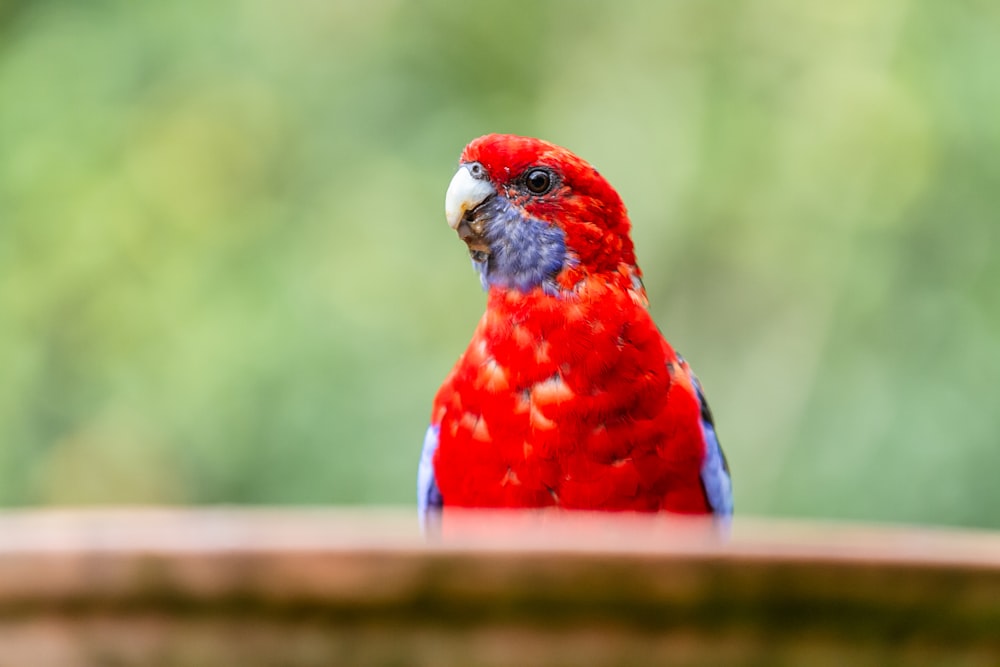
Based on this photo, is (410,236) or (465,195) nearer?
(465,195)

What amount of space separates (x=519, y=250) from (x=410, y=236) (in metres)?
2.70

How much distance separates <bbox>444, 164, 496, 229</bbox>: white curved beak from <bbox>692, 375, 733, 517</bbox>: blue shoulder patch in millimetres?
499

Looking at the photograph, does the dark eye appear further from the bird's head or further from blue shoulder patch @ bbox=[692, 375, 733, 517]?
blue shoulder patch @ bbox=[692, 375, 733, 517]

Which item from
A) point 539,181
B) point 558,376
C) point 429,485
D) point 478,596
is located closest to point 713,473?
point 558,376

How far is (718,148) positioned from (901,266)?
89 centimetres

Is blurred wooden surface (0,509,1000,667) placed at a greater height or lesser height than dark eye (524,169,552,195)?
lesser

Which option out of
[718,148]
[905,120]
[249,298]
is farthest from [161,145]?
[905,120]

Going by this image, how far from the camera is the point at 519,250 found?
Answer: 198cm

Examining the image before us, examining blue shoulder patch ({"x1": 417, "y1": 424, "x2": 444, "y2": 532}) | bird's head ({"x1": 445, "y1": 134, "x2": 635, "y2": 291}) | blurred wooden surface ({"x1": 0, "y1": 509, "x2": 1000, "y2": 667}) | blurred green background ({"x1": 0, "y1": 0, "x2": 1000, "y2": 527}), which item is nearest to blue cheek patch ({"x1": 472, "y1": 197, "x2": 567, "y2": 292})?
bird's head ({"x1": 445, "y1": 134, "x2": 635, "y2": 291})

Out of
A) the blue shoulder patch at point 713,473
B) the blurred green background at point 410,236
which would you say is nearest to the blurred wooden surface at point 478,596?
the blue shoulder patch at point 713,473

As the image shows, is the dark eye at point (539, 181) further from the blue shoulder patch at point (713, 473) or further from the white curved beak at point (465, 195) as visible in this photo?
the blue shoulder patch at point (713, 473)

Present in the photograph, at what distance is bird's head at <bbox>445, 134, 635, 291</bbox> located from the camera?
197 centimetres

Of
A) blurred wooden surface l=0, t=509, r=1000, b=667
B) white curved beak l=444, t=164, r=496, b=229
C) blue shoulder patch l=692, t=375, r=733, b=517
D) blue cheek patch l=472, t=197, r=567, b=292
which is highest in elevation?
white curved beak l=444, t=164, r=496, b=229

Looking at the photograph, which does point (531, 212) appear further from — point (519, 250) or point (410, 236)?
point (410, 236)
